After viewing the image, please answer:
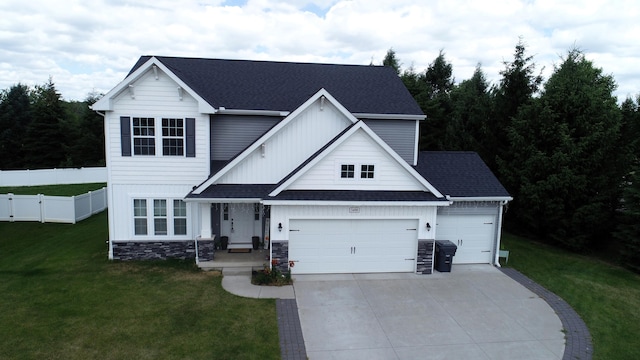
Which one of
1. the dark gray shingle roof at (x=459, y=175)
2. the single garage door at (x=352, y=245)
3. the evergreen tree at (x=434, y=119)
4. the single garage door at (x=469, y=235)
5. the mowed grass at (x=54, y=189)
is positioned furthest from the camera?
the evergreen tree at (x=434, y=119)

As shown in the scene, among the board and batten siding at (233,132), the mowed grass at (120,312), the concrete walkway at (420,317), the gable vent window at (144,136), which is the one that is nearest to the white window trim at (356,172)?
the concrete walkway at (420,317)

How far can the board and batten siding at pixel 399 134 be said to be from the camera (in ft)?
55.8

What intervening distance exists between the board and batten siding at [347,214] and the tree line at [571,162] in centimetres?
770

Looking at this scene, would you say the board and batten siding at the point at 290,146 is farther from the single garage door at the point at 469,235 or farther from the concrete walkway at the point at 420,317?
the single garage door at the point at 469,235

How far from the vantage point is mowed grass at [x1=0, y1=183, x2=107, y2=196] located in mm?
27737

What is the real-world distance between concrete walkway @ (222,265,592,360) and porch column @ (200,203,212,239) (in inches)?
63.6

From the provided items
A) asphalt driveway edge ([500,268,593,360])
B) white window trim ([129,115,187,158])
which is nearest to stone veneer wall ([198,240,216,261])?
white window trim ([129,115,187,158])

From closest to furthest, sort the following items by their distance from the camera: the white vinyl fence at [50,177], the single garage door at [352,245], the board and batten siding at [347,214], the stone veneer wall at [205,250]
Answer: the board and batten siding at [347,214], the single garage door at [352,245], the stone veneer wall at [205,250], the white vinyl fence at [50,177]

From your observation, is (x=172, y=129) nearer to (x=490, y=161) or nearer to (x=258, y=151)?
(x=258, y=151)

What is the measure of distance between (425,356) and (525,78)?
17.7 m

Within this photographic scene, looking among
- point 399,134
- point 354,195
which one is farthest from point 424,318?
point 399,134

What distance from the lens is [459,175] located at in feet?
53.3

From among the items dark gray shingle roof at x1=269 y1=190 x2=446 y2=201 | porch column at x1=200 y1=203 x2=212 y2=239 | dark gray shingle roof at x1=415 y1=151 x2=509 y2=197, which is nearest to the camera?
dark gray shingle roof at x1=269 y1=190 x2=446 y2=201

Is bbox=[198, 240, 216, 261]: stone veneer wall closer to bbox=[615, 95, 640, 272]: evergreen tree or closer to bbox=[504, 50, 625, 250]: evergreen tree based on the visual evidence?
bbox=[504, 50, 625, 250]: evergreen tree
